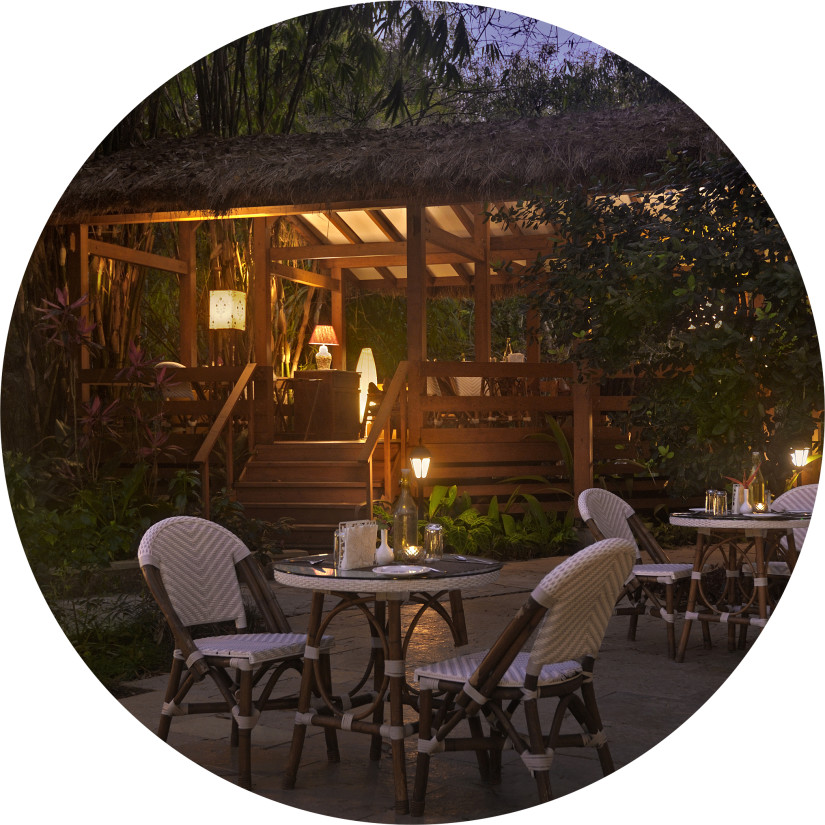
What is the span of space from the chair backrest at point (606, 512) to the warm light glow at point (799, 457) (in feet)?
3.18

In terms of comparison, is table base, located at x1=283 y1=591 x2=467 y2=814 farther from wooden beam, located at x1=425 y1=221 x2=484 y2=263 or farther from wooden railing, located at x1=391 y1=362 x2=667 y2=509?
wooden beam, located at x1=425 y1=221 x2=484 y2=263

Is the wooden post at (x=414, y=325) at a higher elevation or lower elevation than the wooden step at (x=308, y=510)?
higher

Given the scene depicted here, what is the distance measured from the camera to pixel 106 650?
5047mm

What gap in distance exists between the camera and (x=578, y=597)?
9.92ft

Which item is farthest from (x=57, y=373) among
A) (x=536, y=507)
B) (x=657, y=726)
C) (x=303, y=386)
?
(x=657, y=726)

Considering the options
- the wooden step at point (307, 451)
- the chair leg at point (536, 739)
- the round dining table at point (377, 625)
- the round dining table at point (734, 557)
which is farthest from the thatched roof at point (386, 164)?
the chair leg at point (536, 739)

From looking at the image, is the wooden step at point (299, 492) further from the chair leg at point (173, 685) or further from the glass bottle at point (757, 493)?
the chair leg at point (173, 685)

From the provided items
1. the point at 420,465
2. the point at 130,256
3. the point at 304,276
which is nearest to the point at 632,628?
the point at 420,465

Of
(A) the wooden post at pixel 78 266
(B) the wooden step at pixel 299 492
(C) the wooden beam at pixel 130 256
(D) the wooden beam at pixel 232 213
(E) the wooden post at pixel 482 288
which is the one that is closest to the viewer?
(B) the wooden step at pixel 299 492

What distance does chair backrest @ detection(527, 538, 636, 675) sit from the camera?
2945 mm

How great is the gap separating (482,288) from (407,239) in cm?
229

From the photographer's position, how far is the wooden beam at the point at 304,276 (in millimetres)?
11258

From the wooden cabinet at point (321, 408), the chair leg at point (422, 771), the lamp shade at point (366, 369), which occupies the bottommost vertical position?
the chair leg at point (422, 771)

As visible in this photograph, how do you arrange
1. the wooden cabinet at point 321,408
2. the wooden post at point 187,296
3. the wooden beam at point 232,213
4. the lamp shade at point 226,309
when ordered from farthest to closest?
the lamp shade at point 226,309
the wooden cabinet at point 321,408
the wooden post at point 187,296
the wooden beam at point 232,213
